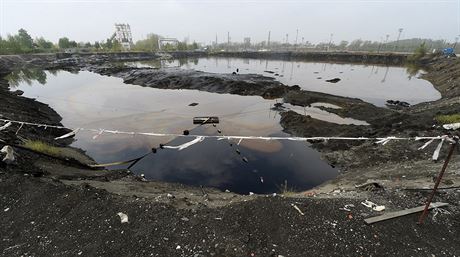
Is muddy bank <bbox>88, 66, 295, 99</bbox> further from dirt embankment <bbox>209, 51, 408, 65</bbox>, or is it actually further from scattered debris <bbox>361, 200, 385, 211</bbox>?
dirt embankment <bbox>209, 51, 408, 65</bbox>

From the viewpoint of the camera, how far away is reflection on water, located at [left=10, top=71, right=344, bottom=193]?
12.3m

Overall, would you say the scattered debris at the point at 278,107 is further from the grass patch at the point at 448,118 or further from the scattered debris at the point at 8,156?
the scattered debris at the point at 8,156

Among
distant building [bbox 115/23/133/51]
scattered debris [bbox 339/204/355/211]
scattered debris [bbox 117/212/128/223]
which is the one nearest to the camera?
scattered debris [bbox 117/212/128/223]

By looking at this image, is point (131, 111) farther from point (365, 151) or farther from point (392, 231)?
point (392, 231)

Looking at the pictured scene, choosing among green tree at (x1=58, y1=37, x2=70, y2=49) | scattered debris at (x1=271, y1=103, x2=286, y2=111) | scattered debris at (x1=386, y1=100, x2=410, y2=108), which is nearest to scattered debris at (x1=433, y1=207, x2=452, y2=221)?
scattered debris at (x1=271, y1=103, x2=286, y2=111)

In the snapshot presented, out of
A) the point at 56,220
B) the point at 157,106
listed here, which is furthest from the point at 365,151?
the point at 157,106

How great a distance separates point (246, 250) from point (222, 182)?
271 inches

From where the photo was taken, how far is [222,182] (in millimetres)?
11742

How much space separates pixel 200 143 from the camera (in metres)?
15.6

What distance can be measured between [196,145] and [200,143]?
0.35 meters

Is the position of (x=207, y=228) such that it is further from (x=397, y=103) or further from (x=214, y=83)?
(x=214, y=83)

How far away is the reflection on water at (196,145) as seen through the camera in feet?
40.2

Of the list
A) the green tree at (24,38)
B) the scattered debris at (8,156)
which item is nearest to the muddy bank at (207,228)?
the scattered debris at (8,156)

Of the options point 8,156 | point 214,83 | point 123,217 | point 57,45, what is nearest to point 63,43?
point 57,45
